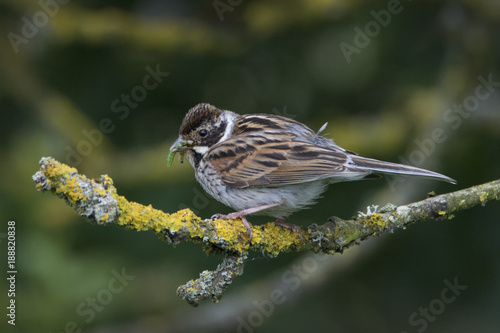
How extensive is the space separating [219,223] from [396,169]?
1256mm

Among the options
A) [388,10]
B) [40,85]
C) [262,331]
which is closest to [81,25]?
[40,85]

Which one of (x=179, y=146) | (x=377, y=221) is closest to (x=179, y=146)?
(x=179, y=146)

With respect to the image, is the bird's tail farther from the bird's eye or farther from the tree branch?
the bird's eye

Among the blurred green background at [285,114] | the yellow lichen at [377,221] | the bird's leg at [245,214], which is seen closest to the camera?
the bird's leg at [245,214]

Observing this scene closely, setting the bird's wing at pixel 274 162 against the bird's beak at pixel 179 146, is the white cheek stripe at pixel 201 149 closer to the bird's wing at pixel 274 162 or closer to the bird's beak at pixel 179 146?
the bird's beak at pixel 179 146

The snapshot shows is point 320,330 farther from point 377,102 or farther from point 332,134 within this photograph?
point 377,102

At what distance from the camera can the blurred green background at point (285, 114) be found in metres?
6.33

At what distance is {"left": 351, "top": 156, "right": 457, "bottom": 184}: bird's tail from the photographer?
14.1 ft

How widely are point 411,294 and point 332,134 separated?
1841mm

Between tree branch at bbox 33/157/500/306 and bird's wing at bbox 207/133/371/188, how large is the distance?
1.44 feet

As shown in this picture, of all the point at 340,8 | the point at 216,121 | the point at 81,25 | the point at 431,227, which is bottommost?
the point at 431,227

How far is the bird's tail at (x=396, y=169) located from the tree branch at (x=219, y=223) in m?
0.16

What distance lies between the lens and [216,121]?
544 cm

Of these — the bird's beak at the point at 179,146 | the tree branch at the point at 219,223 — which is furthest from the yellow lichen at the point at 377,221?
the bird's beak at the point at 179,146
